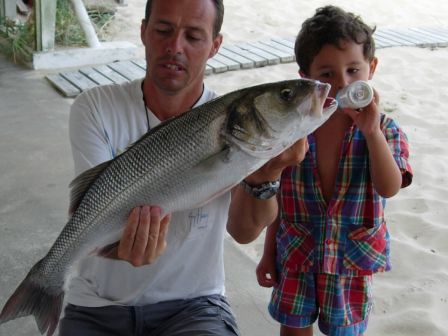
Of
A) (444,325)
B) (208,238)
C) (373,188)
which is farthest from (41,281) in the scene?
(444,325)

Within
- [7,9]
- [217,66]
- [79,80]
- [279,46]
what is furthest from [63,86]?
[279,46]

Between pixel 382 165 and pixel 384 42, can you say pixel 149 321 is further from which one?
pixel 384 42

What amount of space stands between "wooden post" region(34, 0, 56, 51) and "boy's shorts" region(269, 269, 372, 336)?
19.0 ft

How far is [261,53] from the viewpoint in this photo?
8039 millimetres

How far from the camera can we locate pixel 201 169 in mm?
1657

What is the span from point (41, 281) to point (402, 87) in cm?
591

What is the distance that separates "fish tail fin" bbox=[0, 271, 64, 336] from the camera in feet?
6.04

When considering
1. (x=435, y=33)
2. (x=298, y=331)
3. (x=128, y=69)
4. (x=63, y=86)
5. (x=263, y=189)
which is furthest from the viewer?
(x=435, y=33)

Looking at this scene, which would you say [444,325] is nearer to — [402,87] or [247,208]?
[247,208]

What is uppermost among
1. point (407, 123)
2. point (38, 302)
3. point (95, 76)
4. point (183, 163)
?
point (183, 163)

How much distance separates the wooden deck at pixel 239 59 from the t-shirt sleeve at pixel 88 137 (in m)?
4.26

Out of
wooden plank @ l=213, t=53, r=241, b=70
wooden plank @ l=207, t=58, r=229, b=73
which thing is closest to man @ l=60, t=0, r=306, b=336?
wooden plank @ l=207, t=58, r=229, b=73

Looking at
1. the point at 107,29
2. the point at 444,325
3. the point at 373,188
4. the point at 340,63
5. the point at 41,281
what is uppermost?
the point at 340,63

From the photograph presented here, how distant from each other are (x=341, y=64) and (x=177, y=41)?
2.07 feet
